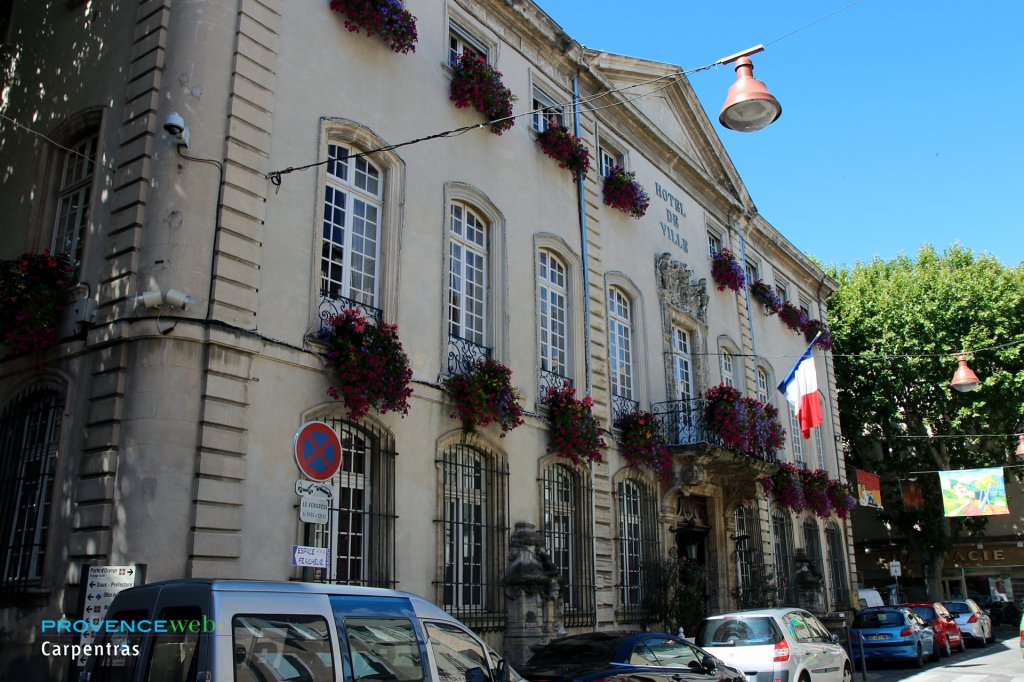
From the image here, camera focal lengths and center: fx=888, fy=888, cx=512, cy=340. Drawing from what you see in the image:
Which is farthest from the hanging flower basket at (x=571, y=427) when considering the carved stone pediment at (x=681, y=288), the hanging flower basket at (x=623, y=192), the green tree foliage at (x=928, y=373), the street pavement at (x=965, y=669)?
the green tree foliage at (x=928, y=373)

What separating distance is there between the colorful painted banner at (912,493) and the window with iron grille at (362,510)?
28750 mm

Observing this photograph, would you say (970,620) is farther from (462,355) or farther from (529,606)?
(462,355)

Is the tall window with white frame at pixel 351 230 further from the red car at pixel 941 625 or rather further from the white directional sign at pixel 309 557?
the red car at pixel 941 625

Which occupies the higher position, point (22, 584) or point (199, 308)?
point (199, 308)

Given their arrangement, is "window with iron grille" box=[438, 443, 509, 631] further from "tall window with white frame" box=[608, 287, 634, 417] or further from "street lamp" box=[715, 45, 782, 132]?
"street lamp" box=[715, 45, 782, 132]

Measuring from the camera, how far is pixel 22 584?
10.3m

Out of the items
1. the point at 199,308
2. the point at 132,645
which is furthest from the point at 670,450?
the point at 132,645

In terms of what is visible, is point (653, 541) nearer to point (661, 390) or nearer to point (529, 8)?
point (661, 390)

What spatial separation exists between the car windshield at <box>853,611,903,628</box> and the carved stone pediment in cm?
777

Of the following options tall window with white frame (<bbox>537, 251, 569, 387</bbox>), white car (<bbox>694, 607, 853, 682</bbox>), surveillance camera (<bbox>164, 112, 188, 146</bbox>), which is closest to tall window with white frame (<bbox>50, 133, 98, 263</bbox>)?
surveillance camera (<bbox>164, 112, 188, 146</bbox>)

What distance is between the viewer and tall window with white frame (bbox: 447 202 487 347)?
1413cm

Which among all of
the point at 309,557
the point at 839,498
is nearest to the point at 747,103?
the point at 309,557

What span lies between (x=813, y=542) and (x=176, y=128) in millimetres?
22137

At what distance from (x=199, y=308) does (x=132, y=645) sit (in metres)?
4.98
